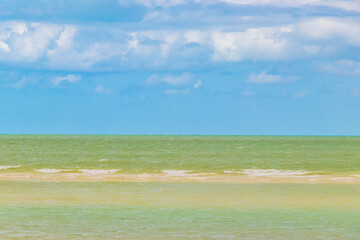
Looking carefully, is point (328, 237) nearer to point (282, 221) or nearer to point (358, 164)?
point (282, 221)

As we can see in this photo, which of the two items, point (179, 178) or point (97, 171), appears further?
point (97, 171)

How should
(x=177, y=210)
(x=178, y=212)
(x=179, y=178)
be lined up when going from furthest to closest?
1. (x=179, y=178)
2. (x=177, y=210)
3. (x=178, y=212)

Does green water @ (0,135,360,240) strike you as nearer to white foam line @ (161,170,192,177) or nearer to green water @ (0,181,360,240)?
green water @ (0,181,360,240)

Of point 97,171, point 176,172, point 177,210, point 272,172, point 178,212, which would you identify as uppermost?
point 97,171

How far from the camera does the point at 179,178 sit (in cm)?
4866

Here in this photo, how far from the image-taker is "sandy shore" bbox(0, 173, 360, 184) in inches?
1809

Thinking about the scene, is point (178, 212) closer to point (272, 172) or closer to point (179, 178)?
point (179, 178)

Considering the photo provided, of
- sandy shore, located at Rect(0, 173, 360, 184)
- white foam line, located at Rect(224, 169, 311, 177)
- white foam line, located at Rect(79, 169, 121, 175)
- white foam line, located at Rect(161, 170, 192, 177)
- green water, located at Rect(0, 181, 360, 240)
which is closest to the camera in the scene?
green water, located at Rect(0, 181, 360, 240)

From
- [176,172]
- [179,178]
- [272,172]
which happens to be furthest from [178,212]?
[272,172]

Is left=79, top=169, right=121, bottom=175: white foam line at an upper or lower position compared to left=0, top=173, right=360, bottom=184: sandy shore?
upper

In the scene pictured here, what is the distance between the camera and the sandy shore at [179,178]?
45938mm

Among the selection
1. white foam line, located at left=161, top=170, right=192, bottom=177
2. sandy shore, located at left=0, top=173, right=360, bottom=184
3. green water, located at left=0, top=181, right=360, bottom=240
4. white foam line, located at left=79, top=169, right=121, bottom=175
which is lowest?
green water, located at left=0, top=181, right=360, bottom=240

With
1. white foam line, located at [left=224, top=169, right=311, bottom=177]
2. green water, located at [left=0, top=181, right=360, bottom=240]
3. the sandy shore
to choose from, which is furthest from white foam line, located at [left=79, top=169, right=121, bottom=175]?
green water, located at [left=0, top=181, right=360, bottom=240]

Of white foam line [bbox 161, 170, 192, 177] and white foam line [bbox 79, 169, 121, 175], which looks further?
white foam line [bbox 79, 169, 121, 175]
